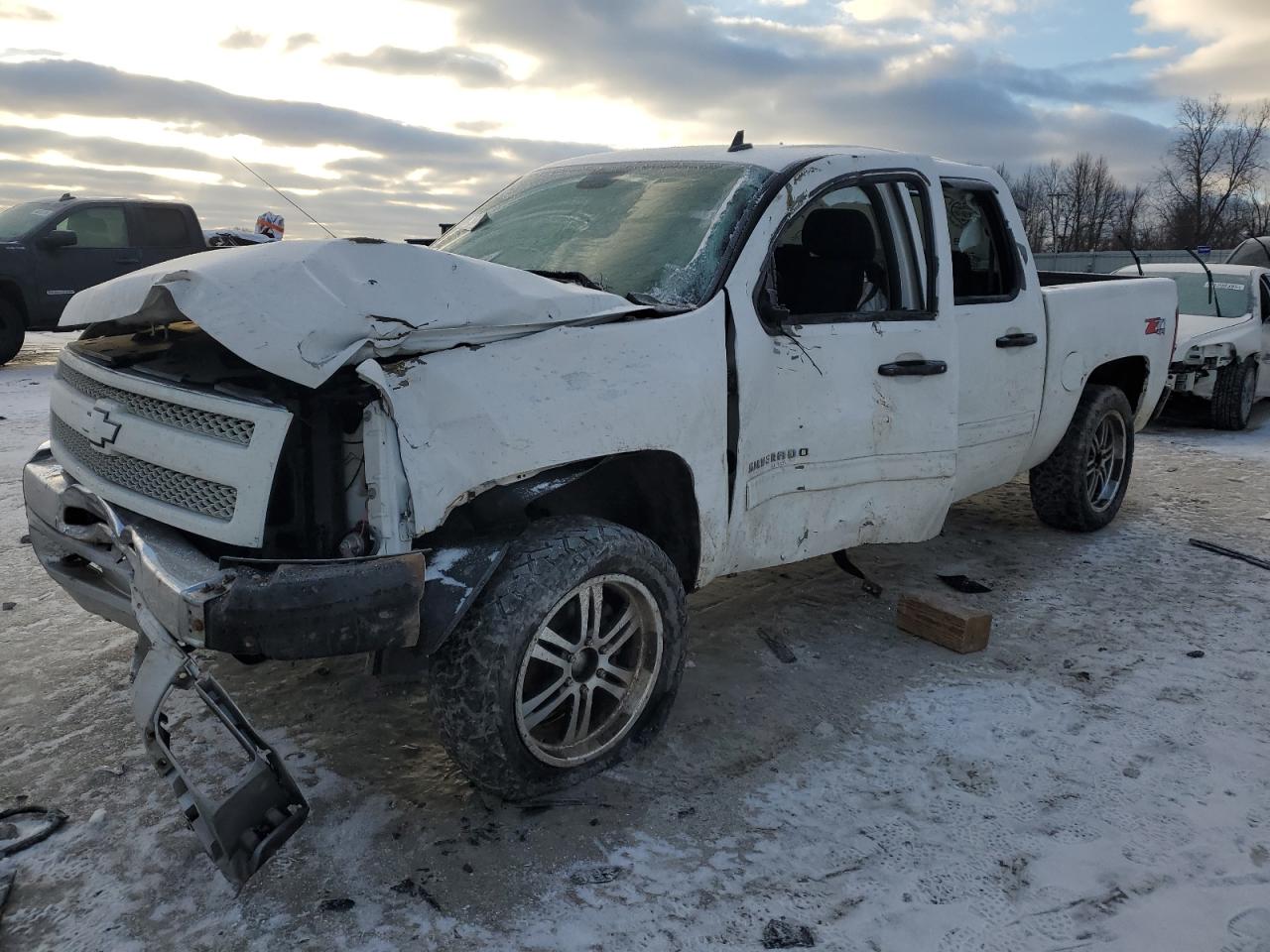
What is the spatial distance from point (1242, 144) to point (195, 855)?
63427 mm

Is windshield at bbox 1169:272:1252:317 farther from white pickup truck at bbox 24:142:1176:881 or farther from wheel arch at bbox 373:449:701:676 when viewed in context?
wheel arch at bbox 373:449:701:676

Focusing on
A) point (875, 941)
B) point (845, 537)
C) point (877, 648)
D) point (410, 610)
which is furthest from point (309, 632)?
point (877, 648)

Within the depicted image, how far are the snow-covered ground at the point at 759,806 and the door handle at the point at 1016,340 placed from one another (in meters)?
1.23

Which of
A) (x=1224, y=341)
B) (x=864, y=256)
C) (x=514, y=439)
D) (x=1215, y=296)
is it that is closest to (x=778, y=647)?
(x=864, y=256)

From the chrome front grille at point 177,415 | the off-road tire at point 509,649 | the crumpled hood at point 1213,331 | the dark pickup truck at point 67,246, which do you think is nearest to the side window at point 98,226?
the dark pickup truck at point 67,246

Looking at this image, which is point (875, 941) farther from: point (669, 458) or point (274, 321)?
point (274, 321)

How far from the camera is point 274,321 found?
246 cm

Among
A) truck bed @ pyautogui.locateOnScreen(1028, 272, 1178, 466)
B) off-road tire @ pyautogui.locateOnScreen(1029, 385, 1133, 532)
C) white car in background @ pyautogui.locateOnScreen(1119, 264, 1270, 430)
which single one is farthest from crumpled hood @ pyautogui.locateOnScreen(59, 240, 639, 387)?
white car in background @ pyautogui.locateOnScreen(1119, 264, 1270, 430)

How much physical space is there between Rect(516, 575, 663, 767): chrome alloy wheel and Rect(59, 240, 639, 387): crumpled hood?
2.59 feet

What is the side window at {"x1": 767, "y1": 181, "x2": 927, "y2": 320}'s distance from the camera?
13.1 ft

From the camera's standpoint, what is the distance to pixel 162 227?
42.8ft

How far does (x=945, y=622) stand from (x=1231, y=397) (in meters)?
6.79

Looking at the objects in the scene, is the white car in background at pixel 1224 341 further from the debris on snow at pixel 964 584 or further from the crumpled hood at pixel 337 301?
the crumpled hood at pixel 337 301

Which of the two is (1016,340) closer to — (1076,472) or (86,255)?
(1076,472)
